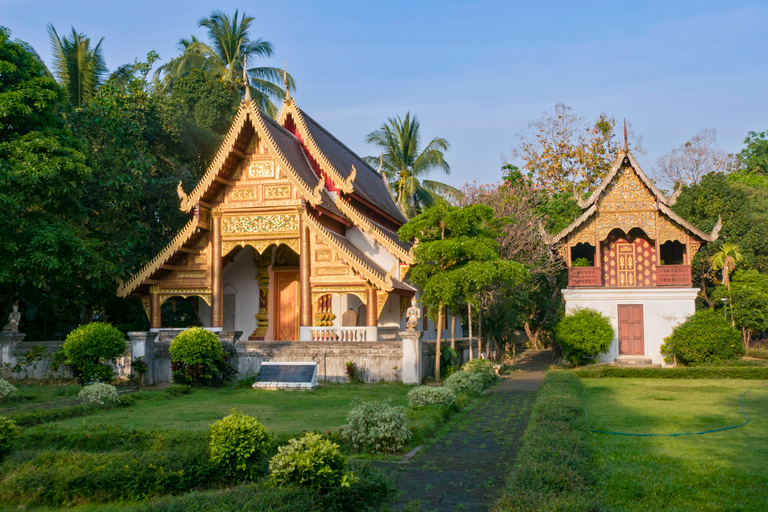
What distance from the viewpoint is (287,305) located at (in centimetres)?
2070

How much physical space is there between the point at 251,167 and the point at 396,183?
1763 cm

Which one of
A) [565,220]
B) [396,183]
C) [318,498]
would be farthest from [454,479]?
[396,183]

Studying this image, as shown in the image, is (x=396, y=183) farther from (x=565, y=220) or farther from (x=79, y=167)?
(x=79, y=167)

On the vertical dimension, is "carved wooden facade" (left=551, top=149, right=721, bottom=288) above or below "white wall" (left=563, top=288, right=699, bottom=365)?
above

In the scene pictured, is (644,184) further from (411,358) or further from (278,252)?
(278,252)

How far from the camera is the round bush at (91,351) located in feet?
45.2

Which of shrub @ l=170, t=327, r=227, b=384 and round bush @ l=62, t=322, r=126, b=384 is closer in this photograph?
round bush @ l=62, t=322, r=126, b=384

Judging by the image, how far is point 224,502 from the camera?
480 cm

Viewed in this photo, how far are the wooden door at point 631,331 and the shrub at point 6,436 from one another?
1884 cm

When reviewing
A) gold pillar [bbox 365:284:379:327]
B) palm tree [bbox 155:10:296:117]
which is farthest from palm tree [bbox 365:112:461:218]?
Result: gold pillar [bbox 365:284:379:327]

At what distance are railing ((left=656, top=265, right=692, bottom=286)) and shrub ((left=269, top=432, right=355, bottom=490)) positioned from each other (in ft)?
62.0

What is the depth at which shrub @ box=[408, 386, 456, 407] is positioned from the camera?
1051 centimetres

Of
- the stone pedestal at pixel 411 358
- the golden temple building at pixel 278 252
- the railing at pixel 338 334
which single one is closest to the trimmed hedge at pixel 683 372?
the golden temple building at pixel 278 252

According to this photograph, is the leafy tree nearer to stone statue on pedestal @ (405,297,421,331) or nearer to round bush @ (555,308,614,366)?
stone statue on pedestal @ (405,297,421,331)
